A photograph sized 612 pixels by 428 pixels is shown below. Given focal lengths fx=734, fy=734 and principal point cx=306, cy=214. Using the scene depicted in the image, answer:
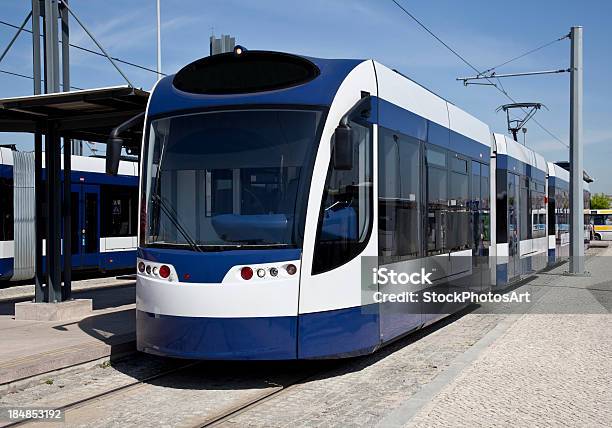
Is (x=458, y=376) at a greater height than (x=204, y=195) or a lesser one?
lesser

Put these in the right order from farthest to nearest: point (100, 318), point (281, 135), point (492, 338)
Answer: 1. point (100, 318)
2. point (492, 338)
3. point (281, 135)

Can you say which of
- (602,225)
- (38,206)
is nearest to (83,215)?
(38,206)

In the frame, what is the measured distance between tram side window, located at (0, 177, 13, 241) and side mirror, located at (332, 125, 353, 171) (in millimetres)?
12536

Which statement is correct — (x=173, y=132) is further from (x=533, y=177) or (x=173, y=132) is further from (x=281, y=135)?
(x=533, y=177)

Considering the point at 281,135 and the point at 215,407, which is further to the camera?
the point at 281,135

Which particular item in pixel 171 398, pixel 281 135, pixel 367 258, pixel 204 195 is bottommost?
pixel 171 398

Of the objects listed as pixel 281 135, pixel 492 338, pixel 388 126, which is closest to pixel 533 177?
pixel 492 338

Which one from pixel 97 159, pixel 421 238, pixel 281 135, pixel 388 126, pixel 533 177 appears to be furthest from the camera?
pixel 97 159

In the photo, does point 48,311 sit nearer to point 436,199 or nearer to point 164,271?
point 164,271

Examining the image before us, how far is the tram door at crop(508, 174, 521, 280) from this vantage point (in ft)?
51.1

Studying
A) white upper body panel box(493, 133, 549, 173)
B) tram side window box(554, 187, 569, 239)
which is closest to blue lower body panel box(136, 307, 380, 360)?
white upper body panel box(493, 133, 549, 173)

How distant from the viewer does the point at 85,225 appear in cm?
2006

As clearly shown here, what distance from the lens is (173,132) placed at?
25.5 feet

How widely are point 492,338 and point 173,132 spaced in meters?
5.30
